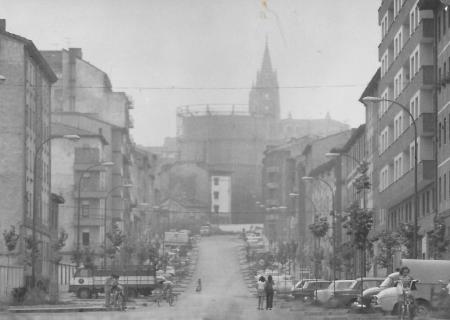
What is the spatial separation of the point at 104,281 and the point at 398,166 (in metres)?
19.2

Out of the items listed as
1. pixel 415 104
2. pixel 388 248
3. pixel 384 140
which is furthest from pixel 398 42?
pixel 388 248

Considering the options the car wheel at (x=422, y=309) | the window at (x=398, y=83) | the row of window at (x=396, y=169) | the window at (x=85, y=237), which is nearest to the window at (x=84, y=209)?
the window at (x=85, y=237)

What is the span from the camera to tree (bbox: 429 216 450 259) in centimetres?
7062

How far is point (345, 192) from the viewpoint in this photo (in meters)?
150

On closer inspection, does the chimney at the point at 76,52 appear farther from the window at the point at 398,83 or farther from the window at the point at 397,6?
the window at the point at 397,6

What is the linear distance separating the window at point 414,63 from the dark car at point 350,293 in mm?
21362

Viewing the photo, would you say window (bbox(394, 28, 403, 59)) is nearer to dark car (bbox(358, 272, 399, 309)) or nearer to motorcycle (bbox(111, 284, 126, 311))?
motorcycle (bbox(111, 284, 126, 311))

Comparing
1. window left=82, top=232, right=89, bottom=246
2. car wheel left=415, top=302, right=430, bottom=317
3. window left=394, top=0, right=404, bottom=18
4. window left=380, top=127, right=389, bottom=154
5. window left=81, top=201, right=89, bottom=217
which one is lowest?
car wheel left=415, top=302, right=430, bottom=317

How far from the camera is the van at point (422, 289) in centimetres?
4844

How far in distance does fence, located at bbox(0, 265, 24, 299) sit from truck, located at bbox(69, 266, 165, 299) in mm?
3997

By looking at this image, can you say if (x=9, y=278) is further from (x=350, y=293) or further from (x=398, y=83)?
(x=350, y=293)

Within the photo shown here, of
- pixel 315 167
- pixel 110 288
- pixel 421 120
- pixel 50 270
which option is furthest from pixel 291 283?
pixel 315 167

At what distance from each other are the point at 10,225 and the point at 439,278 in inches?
1958

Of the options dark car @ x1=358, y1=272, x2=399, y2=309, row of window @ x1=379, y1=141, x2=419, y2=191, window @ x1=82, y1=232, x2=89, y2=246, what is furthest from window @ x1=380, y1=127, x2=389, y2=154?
window @ x1=82, y1=232, x2=89, y2=246
